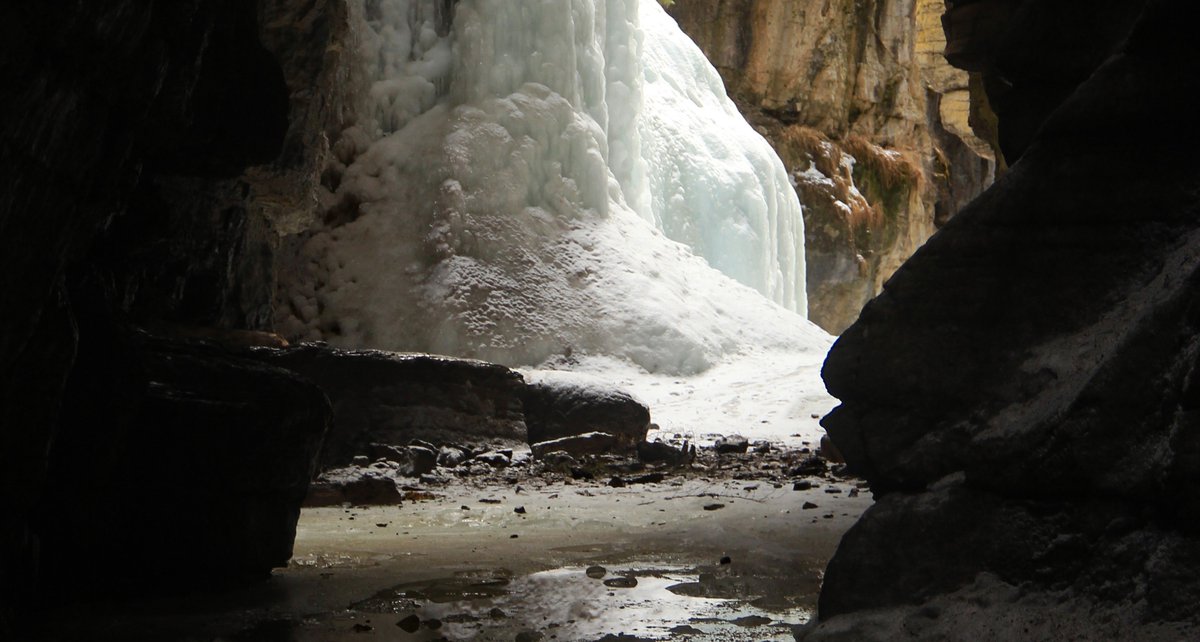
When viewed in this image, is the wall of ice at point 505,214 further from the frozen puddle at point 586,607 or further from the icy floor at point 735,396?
the frozen puddle at point 586,607

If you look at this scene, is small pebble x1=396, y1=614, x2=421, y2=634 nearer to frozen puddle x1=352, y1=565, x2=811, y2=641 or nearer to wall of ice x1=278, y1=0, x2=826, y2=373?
frozen puddle x1=352, y1=565, x2=811, y2=641

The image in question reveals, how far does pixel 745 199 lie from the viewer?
18.9m

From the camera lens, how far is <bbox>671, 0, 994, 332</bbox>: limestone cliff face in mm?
27719

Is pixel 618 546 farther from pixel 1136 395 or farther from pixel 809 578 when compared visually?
pixel 1136 395

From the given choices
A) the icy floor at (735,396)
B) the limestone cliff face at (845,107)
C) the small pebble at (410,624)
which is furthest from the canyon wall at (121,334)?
the limestone cliff face at (845,107)

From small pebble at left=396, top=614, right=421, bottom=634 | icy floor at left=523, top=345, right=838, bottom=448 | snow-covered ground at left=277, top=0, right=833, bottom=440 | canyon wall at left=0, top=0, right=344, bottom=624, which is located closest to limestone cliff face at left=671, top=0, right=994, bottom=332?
snow-covered ground at left=277, top=0, right=833, bottom=440

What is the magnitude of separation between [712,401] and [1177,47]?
10.1 meters

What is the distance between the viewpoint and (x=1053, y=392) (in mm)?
2734

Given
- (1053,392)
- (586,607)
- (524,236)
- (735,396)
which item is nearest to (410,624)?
(586,607)

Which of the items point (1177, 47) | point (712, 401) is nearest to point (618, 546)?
point (1177, 47)

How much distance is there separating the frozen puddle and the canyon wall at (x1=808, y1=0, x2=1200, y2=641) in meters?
0.41

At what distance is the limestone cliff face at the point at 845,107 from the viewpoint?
27719 millimetres

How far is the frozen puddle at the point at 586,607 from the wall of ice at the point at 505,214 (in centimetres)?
922

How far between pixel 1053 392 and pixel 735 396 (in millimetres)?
10187
